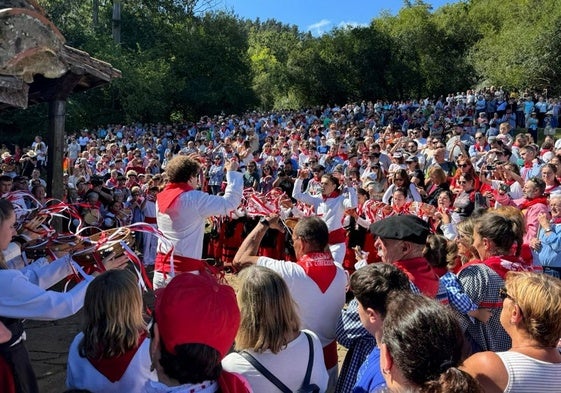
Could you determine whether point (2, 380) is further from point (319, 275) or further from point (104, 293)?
point (319, 275)

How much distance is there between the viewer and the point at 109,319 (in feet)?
7.40

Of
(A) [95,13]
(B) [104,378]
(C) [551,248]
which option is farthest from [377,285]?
(A) [95,13]

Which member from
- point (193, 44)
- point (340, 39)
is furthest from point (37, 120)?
point (340, 39)

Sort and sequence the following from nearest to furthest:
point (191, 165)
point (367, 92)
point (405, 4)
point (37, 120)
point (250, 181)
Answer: point (191, 165), point (250, 181), point (37, 120), point (367, 92), point (405, 4)

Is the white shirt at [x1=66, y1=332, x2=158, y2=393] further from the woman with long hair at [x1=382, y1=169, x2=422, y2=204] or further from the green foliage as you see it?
the green foliage

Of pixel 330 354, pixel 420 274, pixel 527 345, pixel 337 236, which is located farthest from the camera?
pixel 337 236

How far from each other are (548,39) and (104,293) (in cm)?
3007

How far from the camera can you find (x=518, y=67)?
95.0 feet

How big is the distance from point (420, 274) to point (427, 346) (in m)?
1.26

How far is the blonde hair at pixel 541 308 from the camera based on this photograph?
7.22 feet

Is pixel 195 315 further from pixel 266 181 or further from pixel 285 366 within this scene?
pixel 266 181

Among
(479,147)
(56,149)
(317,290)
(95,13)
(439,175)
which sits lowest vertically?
(317,290)

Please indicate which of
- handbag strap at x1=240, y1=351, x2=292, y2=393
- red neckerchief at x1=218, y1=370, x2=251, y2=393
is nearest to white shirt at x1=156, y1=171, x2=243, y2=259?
handbag strap at x1=240, y1=351, x2=292, y2=393

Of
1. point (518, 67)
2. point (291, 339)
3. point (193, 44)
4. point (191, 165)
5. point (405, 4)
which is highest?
point (405, 4)
